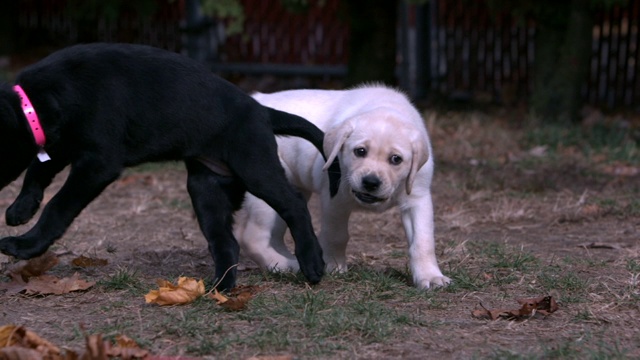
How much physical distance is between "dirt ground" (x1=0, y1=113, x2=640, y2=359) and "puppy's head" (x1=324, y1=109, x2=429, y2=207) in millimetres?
495

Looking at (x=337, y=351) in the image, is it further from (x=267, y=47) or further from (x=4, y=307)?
(x=267, y=47)

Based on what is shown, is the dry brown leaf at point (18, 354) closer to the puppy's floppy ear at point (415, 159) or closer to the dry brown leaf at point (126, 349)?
the dry brown leaf at point (126, 349)

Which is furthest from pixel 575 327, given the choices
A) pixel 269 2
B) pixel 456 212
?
pixel 269 2

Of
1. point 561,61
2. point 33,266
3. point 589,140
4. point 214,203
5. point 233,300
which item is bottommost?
point 589,140

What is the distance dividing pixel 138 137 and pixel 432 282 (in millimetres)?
1450

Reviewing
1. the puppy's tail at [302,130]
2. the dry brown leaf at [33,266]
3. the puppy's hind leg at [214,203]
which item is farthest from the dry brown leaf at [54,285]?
the puppy's tail at [302,130]

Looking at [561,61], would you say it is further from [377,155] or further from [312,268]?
[312,268]

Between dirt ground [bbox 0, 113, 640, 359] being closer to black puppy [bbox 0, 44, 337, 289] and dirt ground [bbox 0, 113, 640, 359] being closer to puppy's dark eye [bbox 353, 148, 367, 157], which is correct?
black puppy [bbox 0, 44, 337, 289]

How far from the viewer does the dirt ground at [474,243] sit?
3795 mm

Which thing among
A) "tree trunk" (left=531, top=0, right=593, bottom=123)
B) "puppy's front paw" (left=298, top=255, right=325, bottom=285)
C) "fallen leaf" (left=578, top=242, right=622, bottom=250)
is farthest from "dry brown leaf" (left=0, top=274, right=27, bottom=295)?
"tree trunk" (left=531, top=0, right=593, bottom=123)

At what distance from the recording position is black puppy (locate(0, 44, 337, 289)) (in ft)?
13.6

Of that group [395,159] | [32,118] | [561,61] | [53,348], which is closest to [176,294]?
[53,348]

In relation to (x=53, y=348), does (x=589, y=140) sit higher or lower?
lower

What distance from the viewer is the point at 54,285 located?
4422mm
